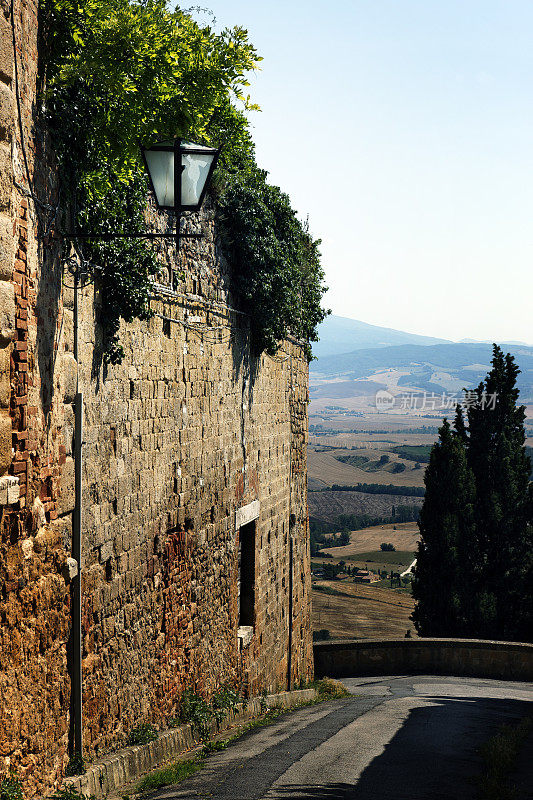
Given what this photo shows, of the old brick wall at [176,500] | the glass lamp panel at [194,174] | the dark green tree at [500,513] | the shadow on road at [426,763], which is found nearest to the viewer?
the glass lamp panel at [194,174]

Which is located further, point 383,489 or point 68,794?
point 383,489

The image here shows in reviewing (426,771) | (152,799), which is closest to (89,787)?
(152,799)

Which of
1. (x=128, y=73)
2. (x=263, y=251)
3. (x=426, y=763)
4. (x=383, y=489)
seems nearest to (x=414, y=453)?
(x=383, y=489)

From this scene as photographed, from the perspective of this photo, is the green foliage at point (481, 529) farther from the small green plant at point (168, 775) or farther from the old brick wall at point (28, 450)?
the old brick wall at point (28, 450)

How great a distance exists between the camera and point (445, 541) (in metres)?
21.3

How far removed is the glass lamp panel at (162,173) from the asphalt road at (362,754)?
424cm

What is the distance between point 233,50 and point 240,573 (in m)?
7.20

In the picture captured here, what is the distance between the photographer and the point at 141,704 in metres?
6.72

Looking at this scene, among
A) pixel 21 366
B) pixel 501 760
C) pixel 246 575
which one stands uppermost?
pixel 21 366

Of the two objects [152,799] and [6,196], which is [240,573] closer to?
[152,799]

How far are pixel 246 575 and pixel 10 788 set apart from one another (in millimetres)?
6554

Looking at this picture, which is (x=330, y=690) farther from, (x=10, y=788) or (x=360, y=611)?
(x=360, y=611)

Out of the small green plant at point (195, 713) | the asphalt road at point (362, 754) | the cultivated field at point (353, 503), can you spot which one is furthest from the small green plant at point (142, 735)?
the cultivated field at point (353, 503)

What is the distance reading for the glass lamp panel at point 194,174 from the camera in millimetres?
5453
